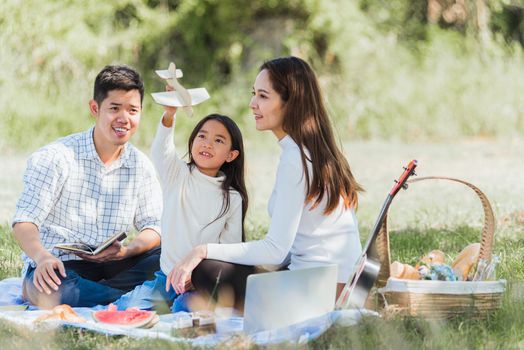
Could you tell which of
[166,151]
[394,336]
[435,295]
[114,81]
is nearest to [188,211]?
[166,151]

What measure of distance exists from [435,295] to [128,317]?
1.27m

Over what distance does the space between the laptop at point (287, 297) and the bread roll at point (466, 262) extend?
73 centimetres

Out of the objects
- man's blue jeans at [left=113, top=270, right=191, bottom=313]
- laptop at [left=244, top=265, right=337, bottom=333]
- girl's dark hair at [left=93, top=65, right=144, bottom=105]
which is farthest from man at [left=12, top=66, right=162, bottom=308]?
laptop at [left=244, top=265, right=337, bottom=333]

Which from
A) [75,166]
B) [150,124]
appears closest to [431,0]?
[150,124]

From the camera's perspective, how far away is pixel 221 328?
3.72 meters

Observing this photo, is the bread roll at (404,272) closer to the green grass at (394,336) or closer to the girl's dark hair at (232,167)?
the green grass at (394,336)

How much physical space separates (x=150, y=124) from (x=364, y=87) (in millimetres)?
3314

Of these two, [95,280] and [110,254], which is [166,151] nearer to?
[110,254]

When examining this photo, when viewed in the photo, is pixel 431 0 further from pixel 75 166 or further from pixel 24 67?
pixel 75 166

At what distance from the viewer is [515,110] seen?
43.8 ft

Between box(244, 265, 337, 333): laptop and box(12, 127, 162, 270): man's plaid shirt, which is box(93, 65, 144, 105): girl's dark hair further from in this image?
box(244, 265, 337, 333): laptop

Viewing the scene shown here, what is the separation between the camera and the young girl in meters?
4.22

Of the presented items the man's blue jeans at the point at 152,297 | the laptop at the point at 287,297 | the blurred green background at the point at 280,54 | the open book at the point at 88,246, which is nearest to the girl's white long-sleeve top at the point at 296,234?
the laptop at the point at 287,297

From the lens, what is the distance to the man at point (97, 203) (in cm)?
426
